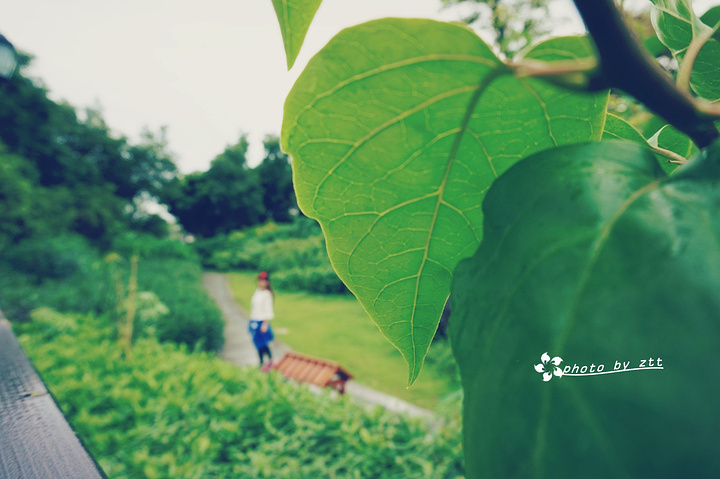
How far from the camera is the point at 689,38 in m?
0.39

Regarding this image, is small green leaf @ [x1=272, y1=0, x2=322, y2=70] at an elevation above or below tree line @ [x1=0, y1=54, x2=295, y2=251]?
below

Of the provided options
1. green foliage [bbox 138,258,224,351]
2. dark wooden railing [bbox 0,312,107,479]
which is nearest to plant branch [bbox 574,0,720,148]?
dark wooden railing [bbox 0,312,107,479]

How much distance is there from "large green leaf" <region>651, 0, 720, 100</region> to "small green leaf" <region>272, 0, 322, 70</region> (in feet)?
1.03

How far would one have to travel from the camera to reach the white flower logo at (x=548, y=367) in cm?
17

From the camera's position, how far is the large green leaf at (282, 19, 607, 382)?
Answer: 268mm

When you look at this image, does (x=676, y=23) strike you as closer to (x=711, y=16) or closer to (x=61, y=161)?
(x=711, y=16)

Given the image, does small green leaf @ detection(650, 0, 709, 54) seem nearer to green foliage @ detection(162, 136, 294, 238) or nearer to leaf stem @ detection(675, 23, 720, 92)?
leaf stem @ detection(675, 23, 720, 92)

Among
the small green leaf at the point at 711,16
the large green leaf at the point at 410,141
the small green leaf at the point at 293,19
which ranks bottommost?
the large green leaf at the point at 410,141

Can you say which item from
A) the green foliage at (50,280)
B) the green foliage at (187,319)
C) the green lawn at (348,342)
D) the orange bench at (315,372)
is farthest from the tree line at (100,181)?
the orange bench at (315,372)

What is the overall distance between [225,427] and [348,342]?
492 cm

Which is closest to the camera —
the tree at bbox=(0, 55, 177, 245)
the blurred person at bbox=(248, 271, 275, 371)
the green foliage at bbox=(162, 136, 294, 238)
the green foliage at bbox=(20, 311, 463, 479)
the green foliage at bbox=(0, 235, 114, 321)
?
the green foliage at bbox=(20, 311, 463, 479)

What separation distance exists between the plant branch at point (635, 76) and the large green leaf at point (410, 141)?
6 centimetres

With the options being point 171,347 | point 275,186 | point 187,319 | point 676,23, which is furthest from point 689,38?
point 275,186

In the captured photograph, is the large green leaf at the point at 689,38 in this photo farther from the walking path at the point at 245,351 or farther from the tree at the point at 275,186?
the tree at the point at 275,186
